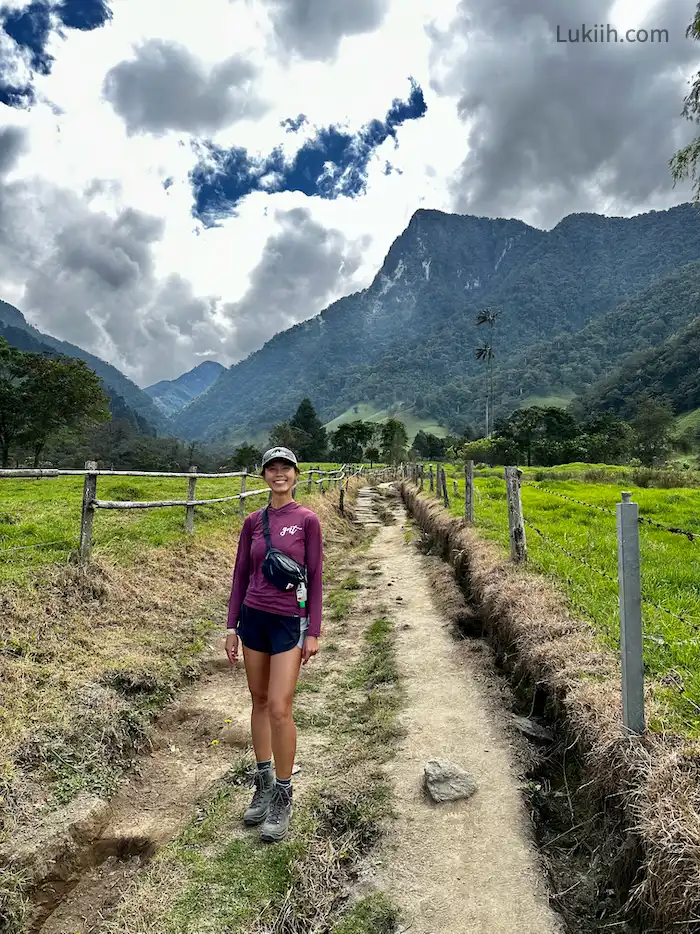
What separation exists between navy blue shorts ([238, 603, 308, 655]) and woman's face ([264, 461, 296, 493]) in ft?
2.68

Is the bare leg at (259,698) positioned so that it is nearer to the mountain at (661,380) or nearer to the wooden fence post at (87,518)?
the wooden fence post at (87,518)

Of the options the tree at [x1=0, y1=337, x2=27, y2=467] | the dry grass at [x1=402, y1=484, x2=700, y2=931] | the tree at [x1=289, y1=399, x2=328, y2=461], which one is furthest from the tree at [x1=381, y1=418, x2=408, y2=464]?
the dry grass at [x1=402, y1=484, x2=700, y2=931]

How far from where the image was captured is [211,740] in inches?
173

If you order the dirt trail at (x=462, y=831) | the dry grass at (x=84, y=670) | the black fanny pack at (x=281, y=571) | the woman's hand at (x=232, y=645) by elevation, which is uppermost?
the black fanny pack at (x=281, y=571)

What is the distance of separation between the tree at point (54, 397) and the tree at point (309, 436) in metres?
46.0

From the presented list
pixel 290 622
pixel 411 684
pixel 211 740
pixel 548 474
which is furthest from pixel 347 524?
pixel 548 474

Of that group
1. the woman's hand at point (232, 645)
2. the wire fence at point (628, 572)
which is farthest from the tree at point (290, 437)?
the woman's hand at point (232, 645)

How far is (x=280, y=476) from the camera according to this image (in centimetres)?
343

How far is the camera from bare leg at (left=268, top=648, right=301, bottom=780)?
3.16 metres

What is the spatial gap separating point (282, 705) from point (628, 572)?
2.36m

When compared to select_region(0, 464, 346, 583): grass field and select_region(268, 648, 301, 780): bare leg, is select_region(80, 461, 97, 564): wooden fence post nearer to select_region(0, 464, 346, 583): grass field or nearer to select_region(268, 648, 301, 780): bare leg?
select_region(0, 464, 346, 583): grass field

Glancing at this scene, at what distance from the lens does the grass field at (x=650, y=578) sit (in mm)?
3576

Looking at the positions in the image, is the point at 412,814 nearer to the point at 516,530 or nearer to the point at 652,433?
the point at 516,530

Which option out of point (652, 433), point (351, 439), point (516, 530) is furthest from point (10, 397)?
point (652, 433)
